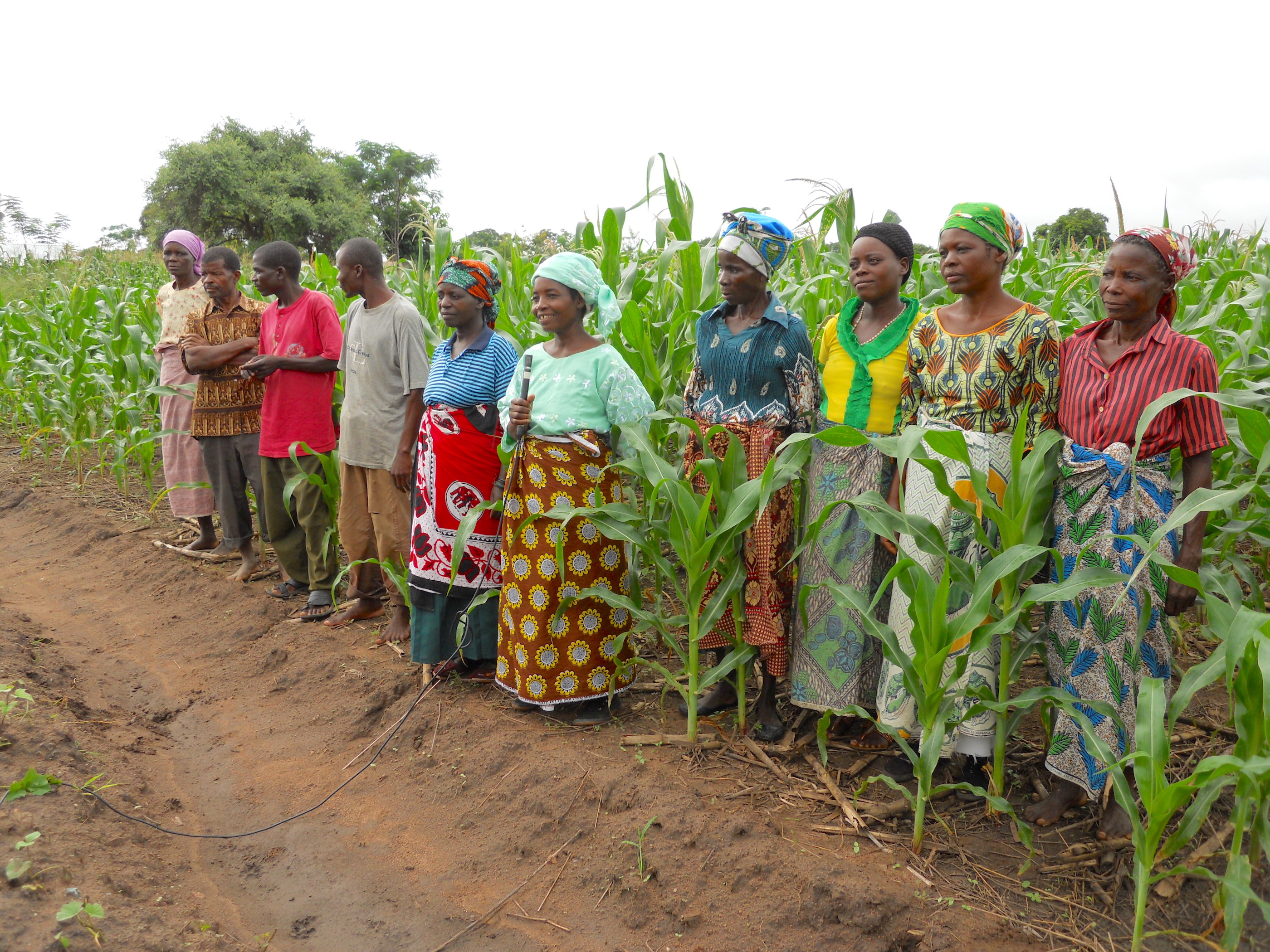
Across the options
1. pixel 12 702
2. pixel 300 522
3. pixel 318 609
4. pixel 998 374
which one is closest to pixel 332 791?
pixel 12 702

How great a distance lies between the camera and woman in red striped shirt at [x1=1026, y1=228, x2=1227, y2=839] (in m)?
2.19

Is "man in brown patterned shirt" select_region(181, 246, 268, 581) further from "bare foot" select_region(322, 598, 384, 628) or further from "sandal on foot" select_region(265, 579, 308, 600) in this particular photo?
"bare foot" select_region(322, 598, 384, 628)

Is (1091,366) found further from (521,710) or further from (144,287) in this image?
(144,287)

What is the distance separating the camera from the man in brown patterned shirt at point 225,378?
4.53m

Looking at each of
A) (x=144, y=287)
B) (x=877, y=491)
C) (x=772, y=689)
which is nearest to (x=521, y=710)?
(x=772, y=689)

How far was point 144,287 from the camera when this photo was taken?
859 cm

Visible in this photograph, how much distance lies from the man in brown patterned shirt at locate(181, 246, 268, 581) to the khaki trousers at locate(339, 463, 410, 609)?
811 millimetres

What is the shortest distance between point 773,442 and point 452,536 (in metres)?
1.37

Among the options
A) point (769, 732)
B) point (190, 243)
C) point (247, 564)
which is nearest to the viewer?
point (769, 732)

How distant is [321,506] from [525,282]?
1.61 meters

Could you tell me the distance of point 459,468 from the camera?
3.36 m

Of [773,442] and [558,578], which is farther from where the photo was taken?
[558,578]

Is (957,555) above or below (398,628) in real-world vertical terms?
above

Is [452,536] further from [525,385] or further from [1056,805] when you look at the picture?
[1056,805]
